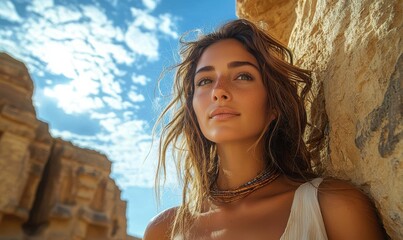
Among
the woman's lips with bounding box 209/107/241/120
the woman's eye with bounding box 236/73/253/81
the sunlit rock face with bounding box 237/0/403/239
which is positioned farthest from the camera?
the woman's eye with bounding box 236/73/253/81

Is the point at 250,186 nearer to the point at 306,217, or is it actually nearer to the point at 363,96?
the point at 306,217

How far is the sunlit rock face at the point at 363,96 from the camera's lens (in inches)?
46.1

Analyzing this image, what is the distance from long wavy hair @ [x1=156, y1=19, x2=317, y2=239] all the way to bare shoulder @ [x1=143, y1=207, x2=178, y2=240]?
0.12m

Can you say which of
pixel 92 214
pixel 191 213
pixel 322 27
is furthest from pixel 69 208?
pixel 322 27

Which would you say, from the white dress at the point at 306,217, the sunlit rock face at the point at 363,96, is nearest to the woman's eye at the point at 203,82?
the sunlit rock face at the point at 363,96

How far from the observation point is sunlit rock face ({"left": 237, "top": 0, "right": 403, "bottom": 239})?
1.17 m

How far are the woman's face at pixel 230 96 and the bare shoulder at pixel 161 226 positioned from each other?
2.40 feet

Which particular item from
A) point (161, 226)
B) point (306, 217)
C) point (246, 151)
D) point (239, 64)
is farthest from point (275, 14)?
point (306, 217)

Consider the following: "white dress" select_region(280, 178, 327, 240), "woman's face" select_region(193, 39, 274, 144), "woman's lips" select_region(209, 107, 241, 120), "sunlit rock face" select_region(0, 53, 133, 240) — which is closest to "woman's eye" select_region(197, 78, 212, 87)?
"woman's face" select_region(193, 39, 274, 144)

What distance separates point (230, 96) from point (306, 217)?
28.2 inches

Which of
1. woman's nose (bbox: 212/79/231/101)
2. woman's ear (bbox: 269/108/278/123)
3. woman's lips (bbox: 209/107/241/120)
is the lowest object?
woman's lips (bbox: 209/107/241/120)

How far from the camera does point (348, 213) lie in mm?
1378

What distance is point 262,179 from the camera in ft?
6.46

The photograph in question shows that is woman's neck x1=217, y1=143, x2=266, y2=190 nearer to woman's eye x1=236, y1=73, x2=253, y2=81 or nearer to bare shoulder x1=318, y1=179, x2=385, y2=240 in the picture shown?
woman's eye x1=236, y1=73, x2=253, y2=81
